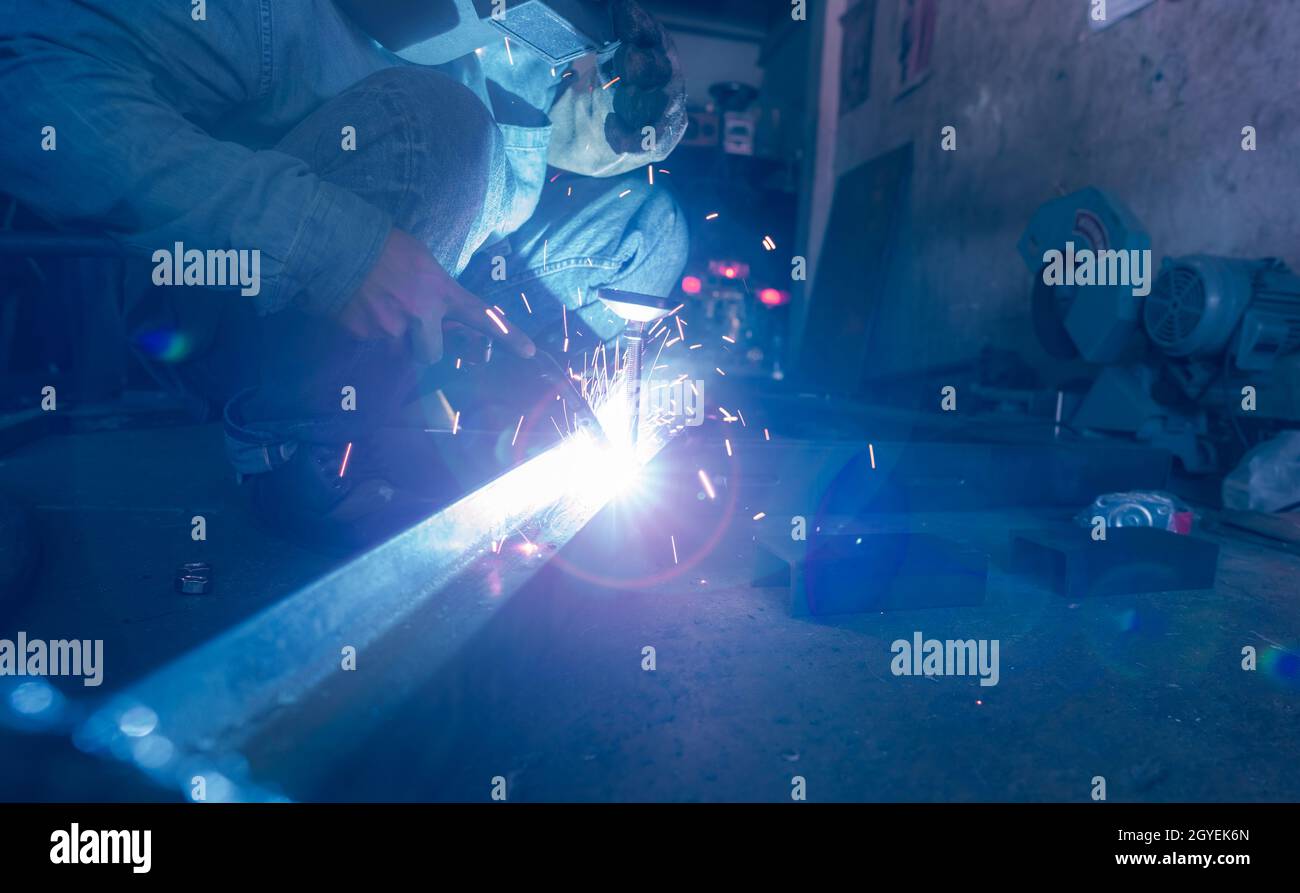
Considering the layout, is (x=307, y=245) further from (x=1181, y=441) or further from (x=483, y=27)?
(x=1181, y=441)

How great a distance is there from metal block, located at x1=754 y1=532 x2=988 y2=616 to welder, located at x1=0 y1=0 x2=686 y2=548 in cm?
61

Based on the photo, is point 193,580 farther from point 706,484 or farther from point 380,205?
point 706,484

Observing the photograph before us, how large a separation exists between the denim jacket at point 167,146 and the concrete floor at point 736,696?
1.69ft

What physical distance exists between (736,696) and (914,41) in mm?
5339

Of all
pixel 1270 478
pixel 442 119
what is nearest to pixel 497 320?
pixel 442 119

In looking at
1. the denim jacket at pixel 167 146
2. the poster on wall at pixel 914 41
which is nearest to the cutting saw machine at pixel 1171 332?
the denim jacket at pixel 167 146

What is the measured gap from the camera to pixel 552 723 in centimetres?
78

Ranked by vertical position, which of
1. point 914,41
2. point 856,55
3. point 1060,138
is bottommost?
point 1060,138

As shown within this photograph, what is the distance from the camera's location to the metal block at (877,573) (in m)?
1.10

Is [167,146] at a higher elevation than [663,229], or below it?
below

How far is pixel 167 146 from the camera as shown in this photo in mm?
845

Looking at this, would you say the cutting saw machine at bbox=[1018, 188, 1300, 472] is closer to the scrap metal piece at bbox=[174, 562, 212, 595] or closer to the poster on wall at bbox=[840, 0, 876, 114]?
the scrap metal piece at bbox=[174, 562, 212, 595]

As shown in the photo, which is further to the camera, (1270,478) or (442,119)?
(1270,478)

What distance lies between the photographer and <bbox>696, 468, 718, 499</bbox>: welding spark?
5.05ft
